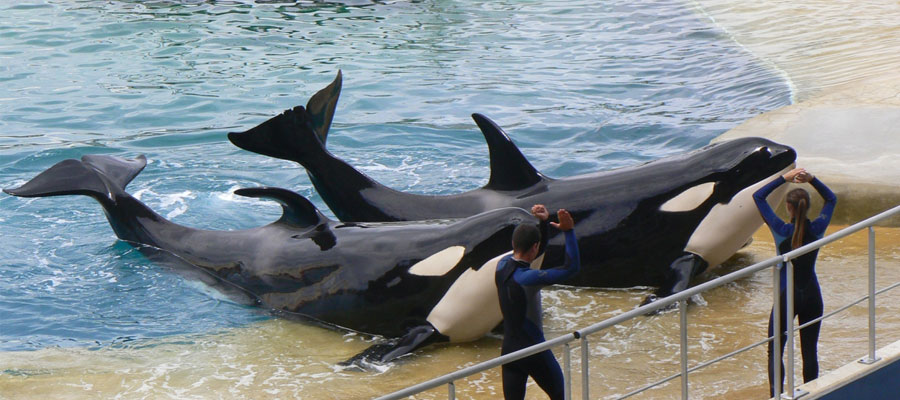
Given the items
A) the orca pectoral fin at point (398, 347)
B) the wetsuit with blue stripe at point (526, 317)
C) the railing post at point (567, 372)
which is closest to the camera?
the railing post at point (567, 372)

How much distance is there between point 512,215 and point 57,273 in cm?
451

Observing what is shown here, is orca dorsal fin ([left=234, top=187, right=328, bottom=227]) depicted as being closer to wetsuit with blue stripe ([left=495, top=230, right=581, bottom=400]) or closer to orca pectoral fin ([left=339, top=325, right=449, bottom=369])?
orca pectoral fin ([left=339, top=325, right=449, bottom=369])

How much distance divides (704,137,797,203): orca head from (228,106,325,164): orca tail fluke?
305 cm

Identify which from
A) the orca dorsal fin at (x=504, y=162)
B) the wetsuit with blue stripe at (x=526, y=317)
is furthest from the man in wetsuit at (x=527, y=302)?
the orca dorsal fin at (x=504, y=162)

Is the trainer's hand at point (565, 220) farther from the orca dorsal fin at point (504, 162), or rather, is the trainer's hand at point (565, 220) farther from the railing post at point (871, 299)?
the orca dorsal fin at point (504, 162)

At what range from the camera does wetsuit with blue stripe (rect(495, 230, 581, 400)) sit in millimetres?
4996

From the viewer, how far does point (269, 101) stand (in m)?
16.0

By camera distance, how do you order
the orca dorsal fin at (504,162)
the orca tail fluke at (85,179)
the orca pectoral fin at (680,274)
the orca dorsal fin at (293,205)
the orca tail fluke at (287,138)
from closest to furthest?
the orca pectoral fin at (680,274) → the orca dorsal fin at (293,205) → the orca dorsal fin at (504,162) → the orca tail fluke at (287,138) → the orca tail fluke at (85,179)

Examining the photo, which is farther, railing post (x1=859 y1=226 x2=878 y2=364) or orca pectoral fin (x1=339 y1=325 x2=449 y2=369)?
orca pectoral fin (x1=339 y1=325 x2=449 y2=369)

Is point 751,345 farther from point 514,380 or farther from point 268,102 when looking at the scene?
point 268,102

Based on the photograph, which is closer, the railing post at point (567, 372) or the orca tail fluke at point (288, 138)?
the railing post at point (567, 372)

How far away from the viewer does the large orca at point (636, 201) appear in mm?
7629

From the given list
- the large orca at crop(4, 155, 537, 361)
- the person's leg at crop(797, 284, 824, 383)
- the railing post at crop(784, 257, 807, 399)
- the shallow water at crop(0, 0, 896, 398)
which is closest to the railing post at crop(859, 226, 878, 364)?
the person's leg at crop(797, 284, 824, 383)

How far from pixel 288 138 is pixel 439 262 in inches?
76.7
